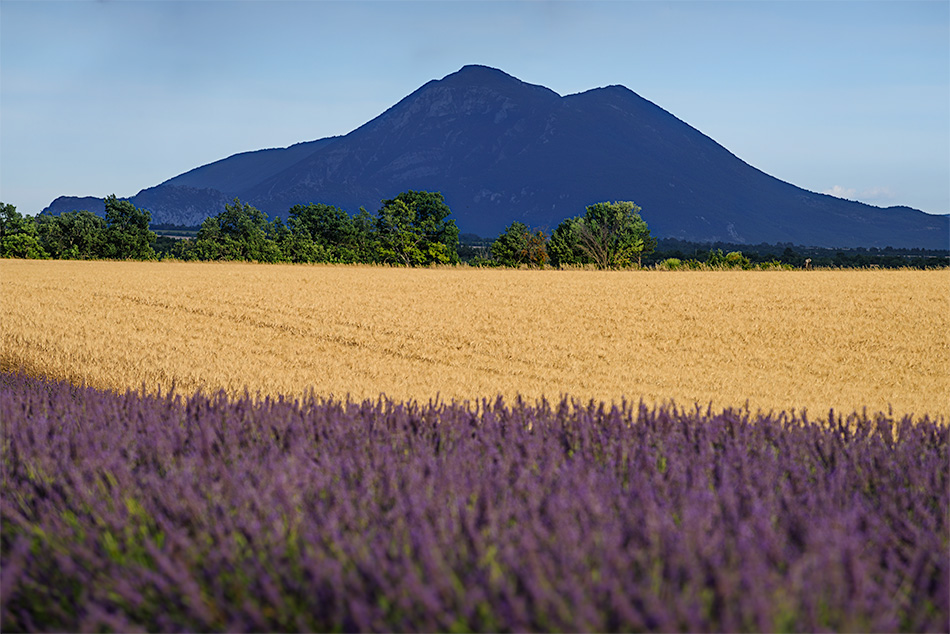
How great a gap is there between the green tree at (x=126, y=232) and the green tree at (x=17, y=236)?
4.66 m

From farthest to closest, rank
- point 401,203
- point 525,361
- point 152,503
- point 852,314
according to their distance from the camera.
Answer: point 401,203, point 852,314, point 525,361, point 152,503

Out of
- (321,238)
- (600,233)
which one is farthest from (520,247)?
(321,238)

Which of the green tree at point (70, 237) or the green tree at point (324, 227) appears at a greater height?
the green tree at point (324, 227)

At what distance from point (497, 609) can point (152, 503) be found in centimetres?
146

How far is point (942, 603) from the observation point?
2271 millimetres

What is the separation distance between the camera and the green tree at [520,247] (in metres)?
59.3

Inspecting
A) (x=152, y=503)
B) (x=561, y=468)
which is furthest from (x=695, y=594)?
(x=152, y=503)

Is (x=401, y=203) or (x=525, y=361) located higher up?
(x=401, y=203)

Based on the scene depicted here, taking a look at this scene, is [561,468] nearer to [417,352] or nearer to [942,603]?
[942,603]

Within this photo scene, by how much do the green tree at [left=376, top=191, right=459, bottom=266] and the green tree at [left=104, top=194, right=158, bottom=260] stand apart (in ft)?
53.7

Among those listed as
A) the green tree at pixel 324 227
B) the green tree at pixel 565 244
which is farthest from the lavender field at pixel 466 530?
the green tree at pixel 324 227

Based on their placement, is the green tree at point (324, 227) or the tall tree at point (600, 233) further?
the green tree at point (324, 227)

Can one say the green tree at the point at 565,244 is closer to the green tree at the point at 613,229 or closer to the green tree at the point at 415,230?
the green tree at the point at 613,229

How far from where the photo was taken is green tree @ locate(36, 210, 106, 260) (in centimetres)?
5159
